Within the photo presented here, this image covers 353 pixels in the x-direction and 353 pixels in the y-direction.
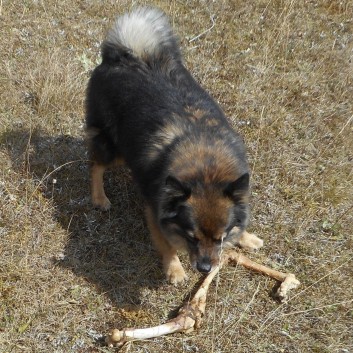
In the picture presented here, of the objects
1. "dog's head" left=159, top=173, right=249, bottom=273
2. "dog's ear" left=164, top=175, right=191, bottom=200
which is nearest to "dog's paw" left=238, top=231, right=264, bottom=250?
"dog's head" left=159, top=173, right=249, bottom=273

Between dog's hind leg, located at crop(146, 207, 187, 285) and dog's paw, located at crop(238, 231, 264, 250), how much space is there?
65 cm

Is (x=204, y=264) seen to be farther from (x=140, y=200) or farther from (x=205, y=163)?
(x=140, y=200)

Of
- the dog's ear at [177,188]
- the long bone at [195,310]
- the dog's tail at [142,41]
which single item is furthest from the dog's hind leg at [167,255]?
the dog's tail at [142,41]

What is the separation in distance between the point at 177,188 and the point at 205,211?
0.25 metres

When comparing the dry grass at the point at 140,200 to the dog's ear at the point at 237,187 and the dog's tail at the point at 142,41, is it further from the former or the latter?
the dog's tail at the point at 142,41

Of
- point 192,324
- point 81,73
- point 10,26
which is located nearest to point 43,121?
point 81,73

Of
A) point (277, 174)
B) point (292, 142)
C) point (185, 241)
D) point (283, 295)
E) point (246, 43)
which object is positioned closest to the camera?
point (185, 241)

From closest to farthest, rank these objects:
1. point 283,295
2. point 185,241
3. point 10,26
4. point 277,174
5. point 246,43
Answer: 1. point 185,241
2. point 283,295
3. point 277,174
4. point 10,26
5. point 246,43

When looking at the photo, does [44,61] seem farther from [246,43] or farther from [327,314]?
[327,314]

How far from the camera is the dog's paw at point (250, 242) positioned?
13.8 feet

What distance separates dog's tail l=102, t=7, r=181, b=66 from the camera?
13.3 feet

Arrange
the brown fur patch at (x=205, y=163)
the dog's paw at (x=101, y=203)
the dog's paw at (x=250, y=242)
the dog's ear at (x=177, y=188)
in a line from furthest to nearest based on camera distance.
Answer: the dog's paw at (x=101, y=203) → the dog's paw at (x=250, y=242) → the brown fur patch at (x=205, y=163) → the dog's ear at (x=177, y=188)

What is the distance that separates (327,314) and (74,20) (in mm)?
5051

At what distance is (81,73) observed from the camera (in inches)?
218
